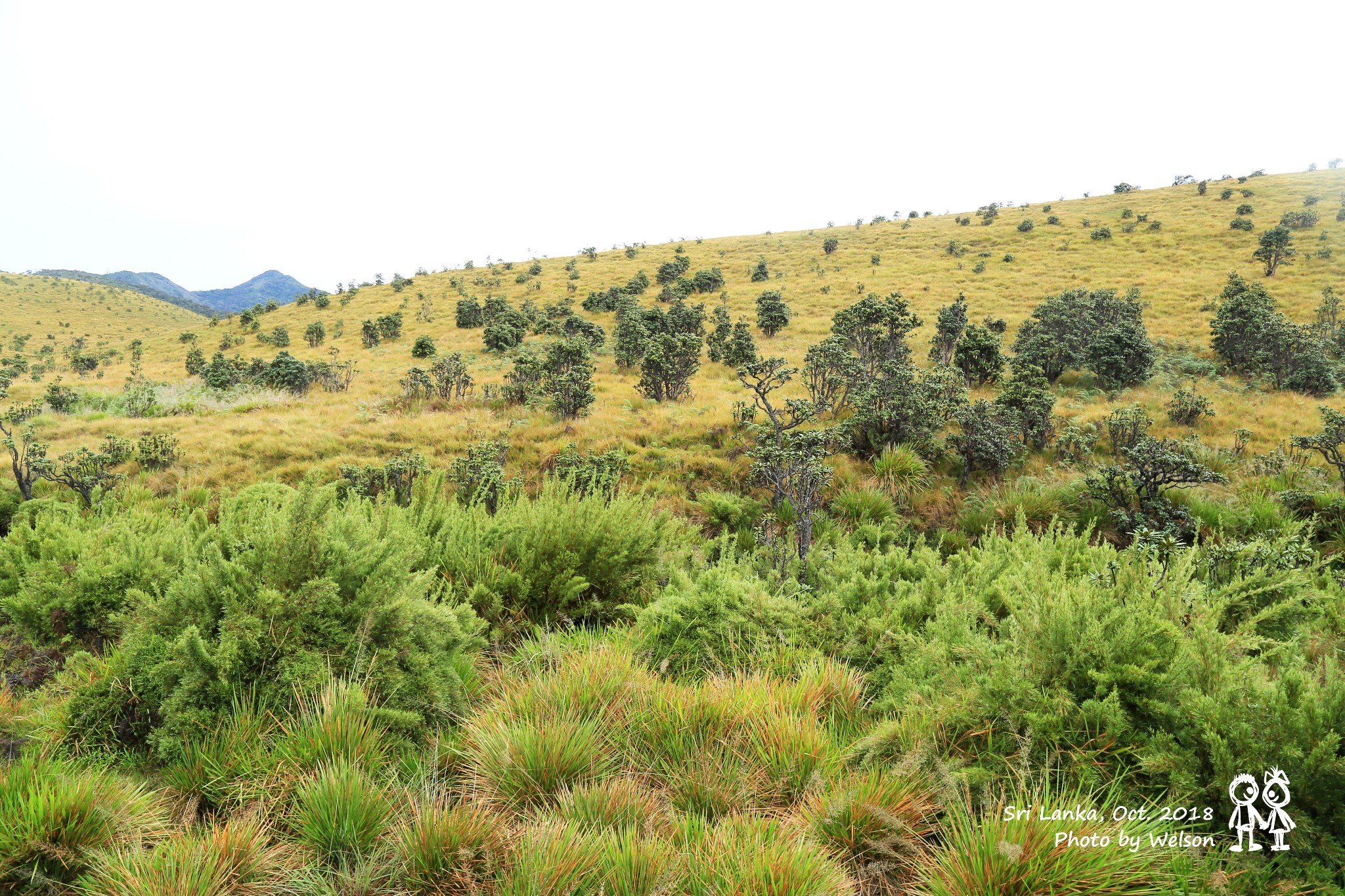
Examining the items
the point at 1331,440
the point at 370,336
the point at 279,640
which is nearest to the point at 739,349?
the point at 1331,440

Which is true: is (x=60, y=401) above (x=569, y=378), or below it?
above

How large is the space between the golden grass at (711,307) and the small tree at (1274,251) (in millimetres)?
A: 556

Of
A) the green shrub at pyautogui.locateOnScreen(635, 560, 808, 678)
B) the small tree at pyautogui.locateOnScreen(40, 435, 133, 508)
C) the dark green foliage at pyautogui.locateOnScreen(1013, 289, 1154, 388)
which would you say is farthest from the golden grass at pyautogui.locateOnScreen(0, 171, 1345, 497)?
the green shrub at pyautogui.locateOnScreen(635, 560, 808, 678)

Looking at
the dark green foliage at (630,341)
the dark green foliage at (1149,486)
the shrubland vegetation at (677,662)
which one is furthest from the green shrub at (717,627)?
the dark green foliage at (630,341)

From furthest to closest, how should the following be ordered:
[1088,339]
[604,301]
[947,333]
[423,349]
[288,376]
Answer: [604,301] → [423,349] → [288,376] → [947,333] → [1088,339]

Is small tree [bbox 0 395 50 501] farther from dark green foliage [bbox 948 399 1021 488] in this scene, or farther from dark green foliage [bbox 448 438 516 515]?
dark green foliage [bbox 948 399 1021 488]

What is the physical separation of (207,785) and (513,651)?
82.4 inches

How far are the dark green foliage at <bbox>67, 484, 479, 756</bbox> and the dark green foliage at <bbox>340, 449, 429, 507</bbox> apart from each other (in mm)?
5830

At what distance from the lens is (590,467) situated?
961 cm

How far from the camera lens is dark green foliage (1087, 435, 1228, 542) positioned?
23.5 ft

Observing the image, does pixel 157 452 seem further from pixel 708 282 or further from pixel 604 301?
pixel 708 282

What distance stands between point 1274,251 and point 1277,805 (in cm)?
3980

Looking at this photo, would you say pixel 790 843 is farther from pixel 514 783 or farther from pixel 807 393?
pixel 807 393

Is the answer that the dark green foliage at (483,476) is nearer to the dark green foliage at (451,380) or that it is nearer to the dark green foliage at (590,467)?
the dark green foliage at (590,467)
